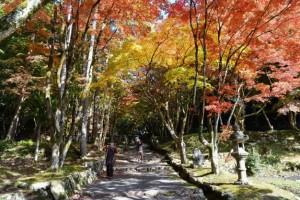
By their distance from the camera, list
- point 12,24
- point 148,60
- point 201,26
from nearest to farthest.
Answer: point 12,24
point 201,26
point 148,60

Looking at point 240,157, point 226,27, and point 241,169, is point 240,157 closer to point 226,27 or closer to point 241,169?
point 241,169

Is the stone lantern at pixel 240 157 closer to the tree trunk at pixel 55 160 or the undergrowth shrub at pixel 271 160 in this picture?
the tree trunk at pixel 55 160

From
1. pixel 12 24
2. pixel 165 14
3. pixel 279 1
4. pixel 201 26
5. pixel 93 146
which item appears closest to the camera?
pixel 12 24

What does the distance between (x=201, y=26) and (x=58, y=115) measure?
617 centimetres

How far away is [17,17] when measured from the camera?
13.4ft

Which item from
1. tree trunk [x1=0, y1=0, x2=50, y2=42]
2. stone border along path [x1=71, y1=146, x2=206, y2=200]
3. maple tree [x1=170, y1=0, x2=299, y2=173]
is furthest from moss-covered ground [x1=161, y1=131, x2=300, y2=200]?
tree trunk [x1=0, y1=0, x2=50, y2=42]

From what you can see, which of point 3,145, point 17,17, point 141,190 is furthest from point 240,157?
point 3,145

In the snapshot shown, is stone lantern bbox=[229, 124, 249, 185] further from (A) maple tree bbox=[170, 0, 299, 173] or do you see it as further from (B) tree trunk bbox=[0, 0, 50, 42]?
(B) tree trunk bbox=[0, 0, 50, 42]

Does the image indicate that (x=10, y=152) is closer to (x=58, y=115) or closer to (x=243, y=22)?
Answer: (x=58, y=115)

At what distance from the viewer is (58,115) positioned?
10.0m

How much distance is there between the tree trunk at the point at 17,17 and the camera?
13.0ft

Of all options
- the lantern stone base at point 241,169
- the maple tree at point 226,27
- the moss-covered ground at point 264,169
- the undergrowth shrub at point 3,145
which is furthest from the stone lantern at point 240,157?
the undergrowth shrub at point 3,145

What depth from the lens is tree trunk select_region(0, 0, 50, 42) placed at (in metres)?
3.97

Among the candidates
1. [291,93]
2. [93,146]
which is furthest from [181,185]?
[291,93]
